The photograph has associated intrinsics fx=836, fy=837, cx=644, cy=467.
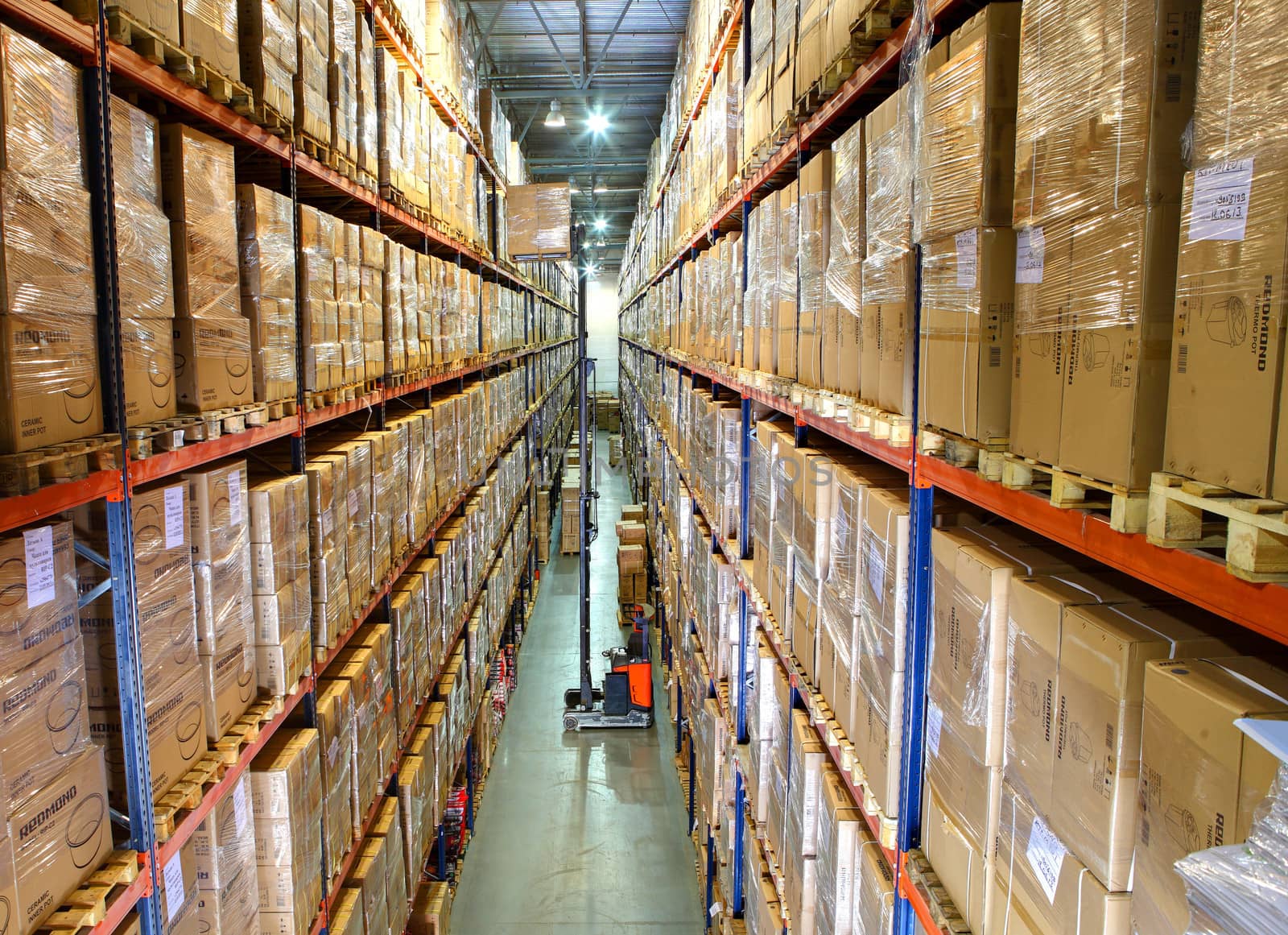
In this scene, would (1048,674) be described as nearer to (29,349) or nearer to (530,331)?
(29,349)

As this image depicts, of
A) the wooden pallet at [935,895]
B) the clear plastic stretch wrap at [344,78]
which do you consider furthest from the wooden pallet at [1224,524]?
the clear plastic stretch wrap at [344,78]

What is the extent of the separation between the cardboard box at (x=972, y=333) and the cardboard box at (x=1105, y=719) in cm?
51

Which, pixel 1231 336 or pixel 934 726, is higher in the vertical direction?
pixel 1231 336

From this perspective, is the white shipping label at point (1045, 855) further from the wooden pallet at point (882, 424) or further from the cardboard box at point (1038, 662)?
the wooden pallet at point (882, 424)

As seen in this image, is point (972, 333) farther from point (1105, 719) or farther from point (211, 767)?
A: point (211, 767)

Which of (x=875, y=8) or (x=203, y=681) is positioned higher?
(x=875, y=8)

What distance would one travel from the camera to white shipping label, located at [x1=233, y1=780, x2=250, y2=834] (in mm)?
2879

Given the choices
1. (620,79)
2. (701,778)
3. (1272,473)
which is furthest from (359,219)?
(620,79)

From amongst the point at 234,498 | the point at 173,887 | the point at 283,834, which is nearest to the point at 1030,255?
the point at 234,498

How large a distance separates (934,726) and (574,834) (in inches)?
218

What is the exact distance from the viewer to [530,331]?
12.6 meters

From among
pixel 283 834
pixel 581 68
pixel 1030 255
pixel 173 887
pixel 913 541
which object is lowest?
pixel 283 834

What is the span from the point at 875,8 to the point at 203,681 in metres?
2.93

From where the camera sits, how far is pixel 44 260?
1936mm
